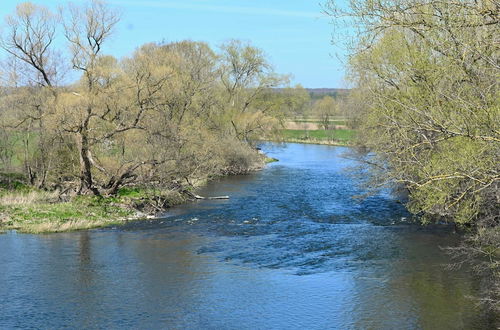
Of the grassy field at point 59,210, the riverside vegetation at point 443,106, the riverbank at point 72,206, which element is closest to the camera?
the riverside vegetation at point 443,106

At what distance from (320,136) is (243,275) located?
77811 mm

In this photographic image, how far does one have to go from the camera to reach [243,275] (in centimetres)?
1927

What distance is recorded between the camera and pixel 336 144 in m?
84.1

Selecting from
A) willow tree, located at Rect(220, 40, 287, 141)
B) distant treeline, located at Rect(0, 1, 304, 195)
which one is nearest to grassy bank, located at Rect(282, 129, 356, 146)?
willow tree, located at Rect(220, 40, 287, 141)

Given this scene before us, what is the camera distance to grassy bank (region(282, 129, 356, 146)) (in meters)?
87.1

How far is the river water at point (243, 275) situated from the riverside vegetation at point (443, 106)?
76.5 inches

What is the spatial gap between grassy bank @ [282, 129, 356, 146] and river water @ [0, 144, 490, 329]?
186 feet

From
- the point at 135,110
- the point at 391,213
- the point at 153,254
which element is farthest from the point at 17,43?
the point at 391,213

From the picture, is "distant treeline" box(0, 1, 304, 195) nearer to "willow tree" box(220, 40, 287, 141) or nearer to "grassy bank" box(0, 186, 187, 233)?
"grassy bank" box(0, 186, 187, 233)

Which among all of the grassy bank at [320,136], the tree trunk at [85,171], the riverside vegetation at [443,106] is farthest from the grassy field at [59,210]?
the grassy bank at [320,136]

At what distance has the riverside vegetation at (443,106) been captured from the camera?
1145 centimetres

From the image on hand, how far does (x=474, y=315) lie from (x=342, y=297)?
383cm

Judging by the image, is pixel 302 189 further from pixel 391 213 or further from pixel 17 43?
pixel 17 43

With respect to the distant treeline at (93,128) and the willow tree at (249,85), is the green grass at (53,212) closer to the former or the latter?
the distant treeline at (93,128)
